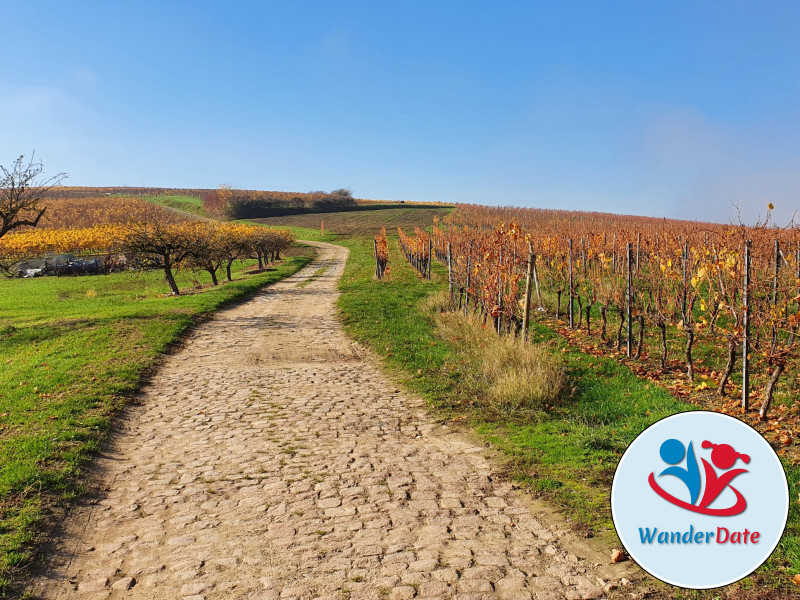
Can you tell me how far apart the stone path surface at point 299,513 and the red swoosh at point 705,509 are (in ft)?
2.61

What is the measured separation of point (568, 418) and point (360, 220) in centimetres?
7139

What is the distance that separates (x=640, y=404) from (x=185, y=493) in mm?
5548

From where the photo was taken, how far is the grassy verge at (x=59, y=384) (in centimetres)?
467

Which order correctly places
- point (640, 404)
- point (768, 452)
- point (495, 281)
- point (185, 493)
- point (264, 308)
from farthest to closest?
point (264, 308) < point (495, 281) < point (640, 404) < point (185, 493) < point (768, 452)

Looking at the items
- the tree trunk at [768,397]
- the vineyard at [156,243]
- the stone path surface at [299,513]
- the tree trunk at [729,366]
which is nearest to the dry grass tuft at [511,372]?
the stone path surface at [299,513]

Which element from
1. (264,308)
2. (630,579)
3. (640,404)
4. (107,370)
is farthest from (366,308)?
(630,579)

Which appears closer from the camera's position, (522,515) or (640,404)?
(522,515)

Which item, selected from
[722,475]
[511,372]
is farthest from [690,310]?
[722,475]

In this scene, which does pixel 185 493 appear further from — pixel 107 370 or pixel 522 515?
pixel 107 370

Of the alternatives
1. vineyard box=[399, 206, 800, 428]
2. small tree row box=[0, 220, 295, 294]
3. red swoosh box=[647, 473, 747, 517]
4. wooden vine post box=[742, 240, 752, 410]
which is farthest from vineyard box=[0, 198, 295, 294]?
wooden vine post box=[742, 240, 752, 410]

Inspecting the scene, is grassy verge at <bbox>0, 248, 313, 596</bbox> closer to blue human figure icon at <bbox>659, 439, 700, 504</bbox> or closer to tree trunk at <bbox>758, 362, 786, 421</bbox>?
blue human figure icon at <bbox>659, 439, 700, 504</bbox>

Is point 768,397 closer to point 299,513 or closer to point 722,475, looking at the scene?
point 722,475

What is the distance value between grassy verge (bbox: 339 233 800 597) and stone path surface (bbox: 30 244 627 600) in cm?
38

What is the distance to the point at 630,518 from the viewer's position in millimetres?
3080
